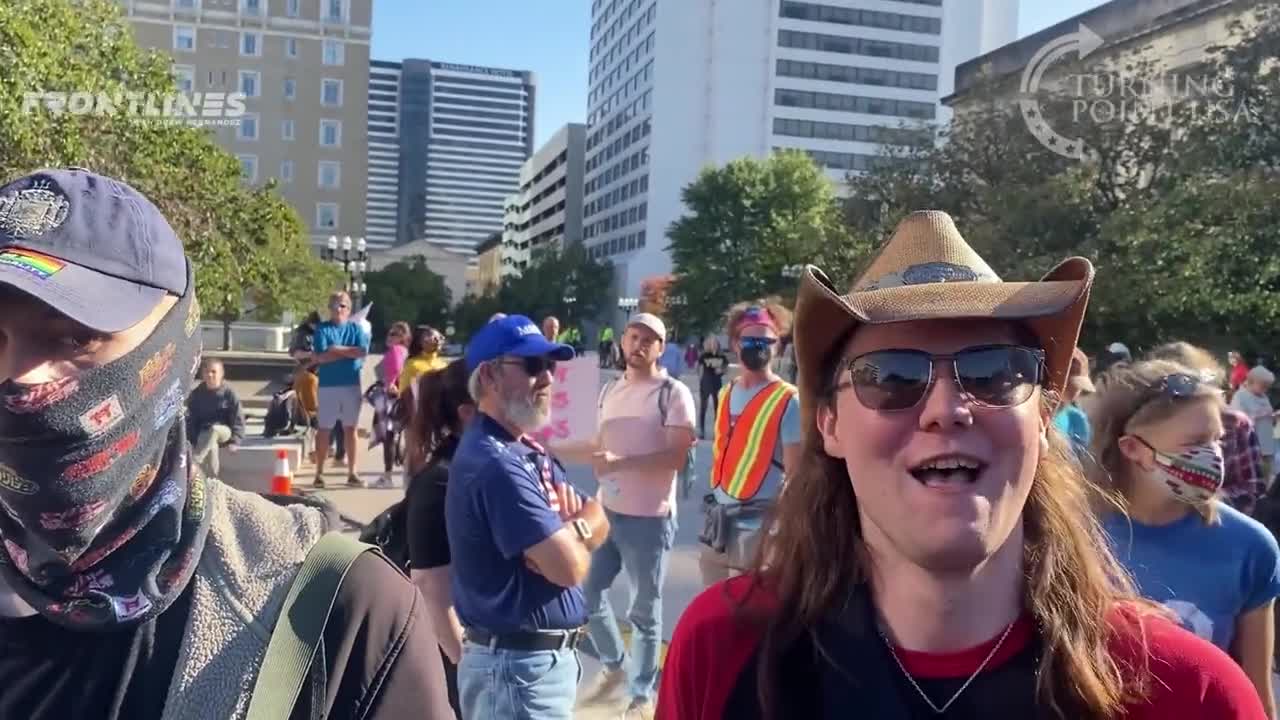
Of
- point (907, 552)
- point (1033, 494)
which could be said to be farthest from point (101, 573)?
point (1033, 494)

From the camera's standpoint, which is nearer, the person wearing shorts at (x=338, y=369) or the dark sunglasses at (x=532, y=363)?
the dark sunglasses at (x=532, y=363)

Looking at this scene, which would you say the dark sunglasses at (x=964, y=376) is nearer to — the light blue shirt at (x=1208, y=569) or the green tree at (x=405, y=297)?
the light blue shirt at (x=1208, y=569)

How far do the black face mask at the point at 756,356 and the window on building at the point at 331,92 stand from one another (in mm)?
78838

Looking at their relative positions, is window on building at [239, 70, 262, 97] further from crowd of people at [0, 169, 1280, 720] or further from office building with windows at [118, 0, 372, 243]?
crowd of people at [0, 169, 1280, 720]

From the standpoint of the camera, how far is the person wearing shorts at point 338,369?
34.4 feet

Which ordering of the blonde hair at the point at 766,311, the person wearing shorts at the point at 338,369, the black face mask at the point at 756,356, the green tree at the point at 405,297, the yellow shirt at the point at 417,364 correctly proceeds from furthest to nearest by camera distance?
the green tree at the point at 405,297 → the person wearing shorts at the point at 338,369 → the yellow shirt at the point at 417,364 → the blonde hair at the point at 766,311 → the black face mask at the point at 756,356

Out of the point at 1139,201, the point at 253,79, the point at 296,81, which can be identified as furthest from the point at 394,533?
Answer: the point at 253,79

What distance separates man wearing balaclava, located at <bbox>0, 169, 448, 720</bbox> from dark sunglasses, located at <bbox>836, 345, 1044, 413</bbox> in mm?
836

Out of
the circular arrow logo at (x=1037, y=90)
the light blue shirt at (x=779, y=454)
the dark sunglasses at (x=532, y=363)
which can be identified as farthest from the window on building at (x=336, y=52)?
the dark sunglasses at (x=532, y=363)

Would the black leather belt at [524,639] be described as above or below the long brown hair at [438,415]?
below

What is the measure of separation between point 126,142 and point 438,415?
42.1 feet

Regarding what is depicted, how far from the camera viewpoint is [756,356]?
584 centimetres

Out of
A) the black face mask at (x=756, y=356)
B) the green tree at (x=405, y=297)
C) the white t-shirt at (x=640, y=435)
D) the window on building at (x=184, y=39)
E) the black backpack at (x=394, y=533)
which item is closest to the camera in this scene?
the black backpack at (x=394, y=533)

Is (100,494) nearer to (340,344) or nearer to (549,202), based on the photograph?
(340,344)
